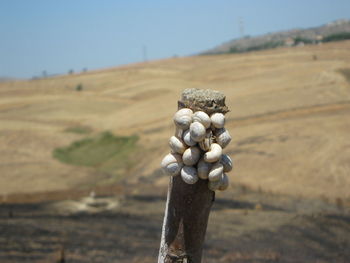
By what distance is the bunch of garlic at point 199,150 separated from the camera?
8.41 feet

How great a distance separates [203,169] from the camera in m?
2.57

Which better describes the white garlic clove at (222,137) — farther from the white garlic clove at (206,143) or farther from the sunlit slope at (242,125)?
the sunlit slope at (242,125)

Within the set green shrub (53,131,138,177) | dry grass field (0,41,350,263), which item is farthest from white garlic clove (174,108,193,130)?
green shrub (53,131,138,177)

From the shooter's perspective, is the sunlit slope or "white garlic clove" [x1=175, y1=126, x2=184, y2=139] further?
the sunlit slope

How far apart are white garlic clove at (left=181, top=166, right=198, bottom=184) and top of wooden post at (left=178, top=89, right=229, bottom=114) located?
372 mm

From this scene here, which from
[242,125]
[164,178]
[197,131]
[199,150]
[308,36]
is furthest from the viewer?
[308,36]

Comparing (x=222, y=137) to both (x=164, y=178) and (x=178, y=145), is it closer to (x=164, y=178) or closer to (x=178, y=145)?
(x=178, y=145)

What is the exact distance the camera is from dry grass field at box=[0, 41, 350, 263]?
9797 millimetres

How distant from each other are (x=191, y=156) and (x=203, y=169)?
4.2 inches

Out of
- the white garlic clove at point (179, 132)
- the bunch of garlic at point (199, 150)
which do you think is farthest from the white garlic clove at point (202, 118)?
the white garlic clove at point (179, 132)

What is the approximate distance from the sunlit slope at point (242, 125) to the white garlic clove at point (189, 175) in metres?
10.7

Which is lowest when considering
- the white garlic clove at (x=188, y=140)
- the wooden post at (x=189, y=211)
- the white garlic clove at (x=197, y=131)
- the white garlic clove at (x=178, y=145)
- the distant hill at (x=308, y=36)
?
the wooden post at (x=189, y=211)

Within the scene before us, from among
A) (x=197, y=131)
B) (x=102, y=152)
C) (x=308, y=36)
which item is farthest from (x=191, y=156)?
(x=308, y=36)

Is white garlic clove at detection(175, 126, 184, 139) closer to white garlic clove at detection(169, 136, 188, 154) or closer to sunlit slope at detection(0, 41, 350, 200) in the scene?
white garlic clove at detection(169, 136, 188, 154)
